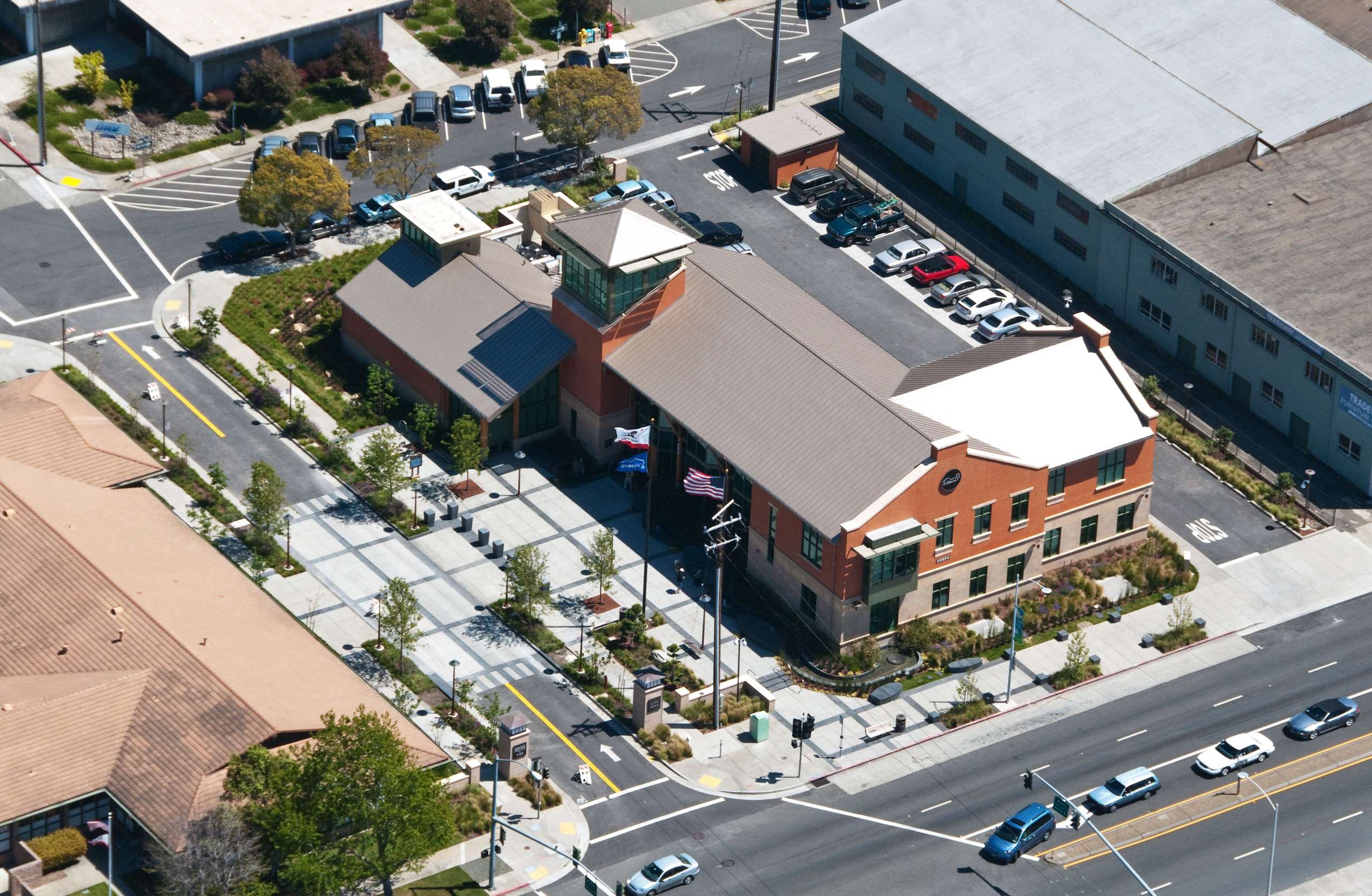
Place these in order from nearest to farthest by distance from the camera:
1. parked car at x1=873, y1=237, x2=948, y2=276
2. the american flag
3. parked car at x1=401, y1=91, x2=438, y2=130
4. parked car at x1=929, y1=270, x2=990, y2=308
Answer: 1. the american flag
2. parked car at x1=929, y1=270, x2=990, y2=308
3. parked car at x1=873, y1=237, x2=948, y2=276
4. parked car at x1=401, y1=91, x2=438, y2=130

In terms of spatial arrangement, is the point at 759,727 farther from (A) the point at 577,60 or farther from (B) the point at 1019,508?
(A) the point at 577,60

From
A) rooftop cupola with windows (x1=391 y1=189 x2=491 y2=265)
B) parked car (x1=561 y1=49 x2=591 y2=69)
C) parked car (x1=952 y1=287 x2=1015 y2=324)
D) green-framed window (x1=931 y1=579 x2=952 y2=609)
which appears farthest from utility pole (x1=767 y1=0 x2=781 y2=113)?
green-framed window (x1=931 y1=579 x2=952 y2=609)

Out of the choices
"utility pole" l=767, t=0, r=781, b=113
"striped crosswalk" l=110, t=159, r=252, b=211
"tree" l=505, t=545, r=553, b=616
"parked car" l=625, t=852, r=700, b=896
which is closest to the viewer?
"parked car" l=625, t=852, r=700, b=896

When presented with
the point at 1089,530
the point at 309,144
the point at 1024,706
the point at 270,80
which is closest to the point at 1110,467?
the point at 1089,530

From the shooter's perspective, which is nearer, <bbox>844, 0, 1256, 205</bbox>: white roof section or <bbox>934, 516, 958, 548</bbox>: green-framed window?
<bbox>934, 516, 958, 548</bbox>: green-framed window

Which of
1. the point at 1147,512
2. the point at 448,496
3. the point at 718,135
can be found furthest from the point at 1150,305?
the point at 448,496

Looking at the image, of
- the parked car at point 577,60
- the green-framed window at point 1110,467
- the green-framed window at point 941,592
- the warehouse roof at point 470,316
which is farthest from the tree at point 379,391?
the green-framed window at point 1110,467

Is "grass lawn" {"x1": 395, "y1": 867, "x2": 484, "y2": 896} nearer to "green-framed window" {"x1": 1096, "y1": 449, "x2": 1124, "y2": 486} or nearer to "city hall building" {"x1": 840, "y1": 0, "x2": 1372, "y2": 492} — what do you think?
"green-framed window" {"x1": 1096, "y1": 449, "x2": 1124, "y2": 486}
